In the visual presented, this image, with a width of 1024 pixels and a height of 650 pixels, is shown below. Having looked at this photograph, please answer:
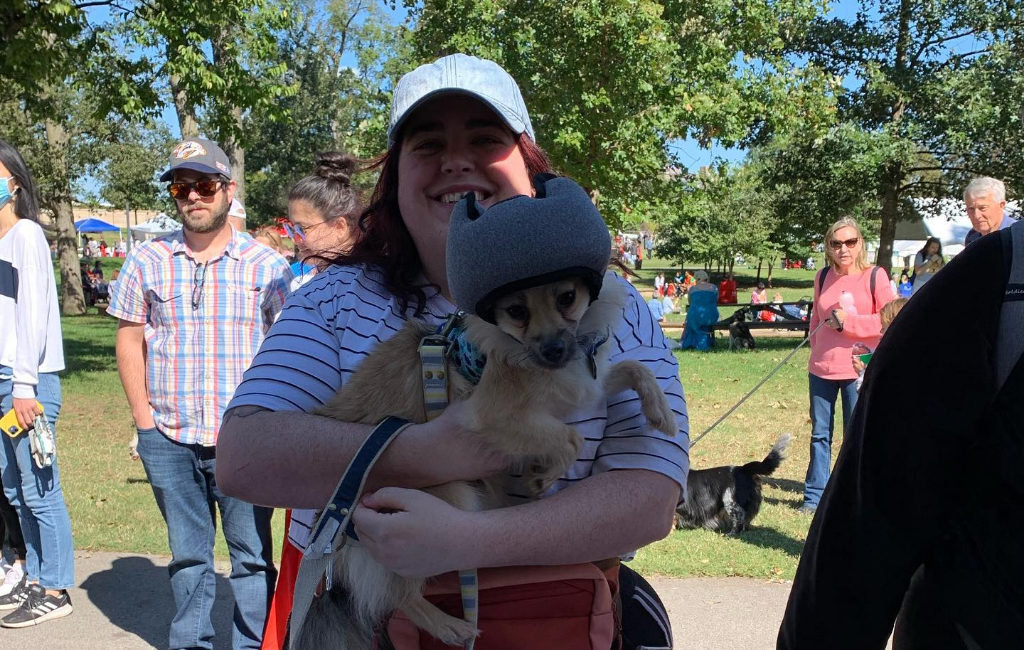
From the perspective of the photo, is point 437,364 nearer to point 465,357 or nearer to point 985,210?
point 465,357

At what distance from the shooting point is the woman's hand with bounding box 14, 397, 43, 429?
16.0 ft

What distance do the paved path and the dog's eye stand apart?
3696mm

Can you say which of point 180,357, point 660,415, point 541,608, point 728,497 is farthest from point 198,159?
point 728,497

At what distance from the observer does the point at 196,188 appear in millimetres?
Answer: 4547

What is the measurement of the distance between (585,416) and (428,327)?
1.49ft

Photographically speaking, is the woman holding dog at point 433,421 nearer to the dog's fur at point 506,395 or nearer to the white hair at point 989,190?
the dog's fur at point 506,395

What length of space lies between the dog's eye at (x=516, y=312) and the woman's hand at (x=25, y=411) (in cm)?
418

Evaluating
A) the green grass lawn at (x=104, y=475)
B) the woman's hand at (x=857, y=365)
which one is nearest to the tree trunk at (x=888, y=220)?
the woman's hand at (x=857, y=365)

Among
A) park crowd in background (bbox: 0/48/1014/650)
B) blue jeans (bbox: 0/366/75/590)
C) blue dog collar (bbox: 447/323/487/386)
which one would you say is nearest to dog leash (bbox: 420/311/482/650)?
blue dog collar (bbox: 447/323/487/386)

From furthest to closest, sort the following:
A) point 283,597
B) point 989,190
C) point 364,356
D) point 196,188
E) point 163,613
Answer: point 989,190 < point 163,613 < point 196,188 < point 283,597 < point 364,356

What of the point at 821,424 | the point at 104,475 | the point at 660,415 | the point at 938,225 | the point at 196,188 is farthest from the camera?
the point at 938,225

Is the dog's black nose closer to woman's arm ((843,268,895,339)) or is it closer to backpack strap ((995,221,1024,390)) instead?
backpack strap ((995,221,1024,390))

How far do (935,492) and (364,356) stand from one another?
126cm

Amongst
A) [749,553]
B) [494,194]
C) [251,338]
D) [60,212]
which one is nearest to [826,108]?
[749,553]
